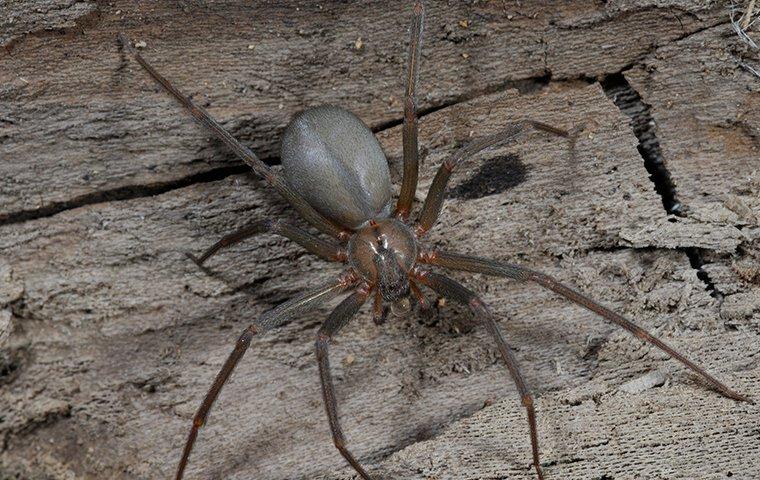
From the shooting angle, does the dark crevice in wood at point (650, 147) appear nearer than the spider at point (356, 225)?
No

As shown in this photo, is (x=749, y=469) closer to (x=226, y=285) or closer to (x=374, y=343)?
(x=374, y=343)

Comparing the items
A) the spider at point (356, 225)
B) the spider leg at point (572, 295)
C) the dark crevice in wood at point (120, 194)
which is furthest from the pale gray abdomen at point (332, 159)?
the spider leg at point (572, 295)

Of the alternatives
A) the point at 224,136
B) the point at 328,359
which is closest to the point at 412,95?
the point at 224,136

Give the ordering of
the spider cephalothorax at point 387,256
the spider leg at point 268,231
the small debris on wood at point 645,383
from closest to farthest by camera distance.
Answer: the small debris on wood at point 645,383 < the spider leg at point 268,231 < the spider cephalothorax at point 387,256

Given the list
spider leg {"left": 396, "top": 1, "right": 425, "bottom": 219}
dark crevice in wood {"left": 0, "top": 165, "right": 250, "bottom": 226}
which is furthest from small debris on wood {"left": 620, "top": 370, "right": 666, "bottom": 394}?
dark crevice in wood {"left": 0, "top": 165, "right": 250, "bottom": 226}

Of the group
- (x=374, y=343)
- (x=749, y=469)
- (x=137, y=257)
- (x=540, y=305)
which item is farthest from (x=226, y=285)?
(x=749, y=469)

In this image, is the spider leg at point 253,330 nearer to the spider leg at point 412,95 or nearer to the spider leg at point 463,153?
the spider leg at point 463,153
